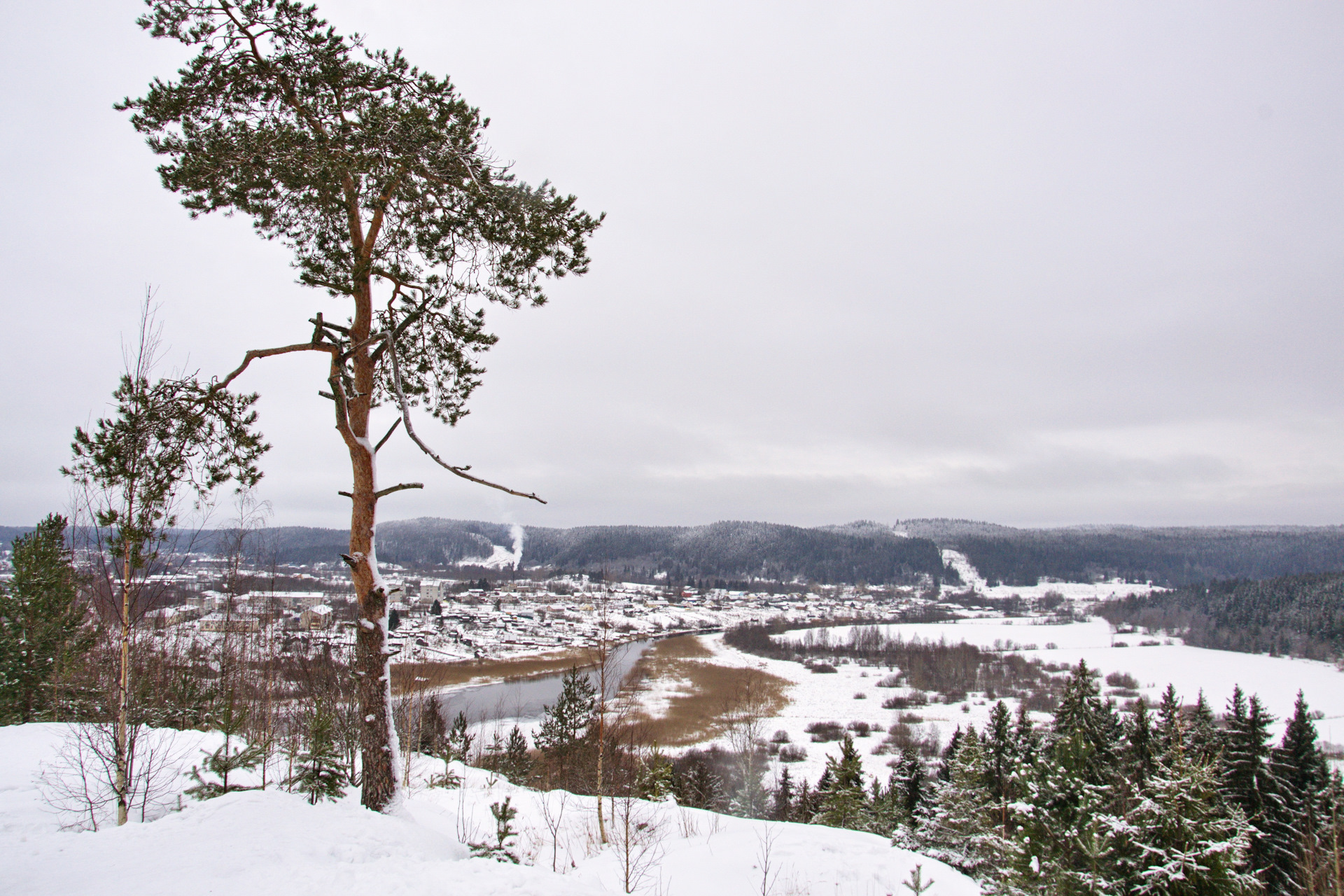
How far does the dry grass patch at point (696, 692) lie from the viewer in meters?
32.9

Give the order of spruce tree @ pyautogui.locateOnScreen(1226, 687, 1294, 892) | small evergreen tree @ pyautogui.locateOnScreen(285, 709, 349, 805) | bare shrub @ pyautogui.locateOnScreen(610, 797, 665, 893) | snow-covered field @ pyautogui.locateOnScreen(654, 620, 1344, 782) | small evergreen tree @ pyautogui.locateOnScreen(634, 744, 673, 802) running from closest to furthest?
small evergreen tree @ pyautogui.locateOnScreen(285, 709, 349, 805), bare shrub @ pyautogui.locateOnScreen(610, 797, 665, 893), small evergreen tree @ pyautogui.locateOnScreen(634, 744, 673, 802), spruce tree @ pyautogui.locateOnScreen(1226, 687, 1294, 892), snow-covered field @ pyautogui.locateOnScreen(654, 620, 1344, 782)

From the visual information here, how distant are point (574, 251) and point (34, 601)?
56.6 ft

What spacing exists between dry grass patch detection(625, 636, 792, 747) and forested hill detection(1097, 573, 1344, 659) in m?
73.8

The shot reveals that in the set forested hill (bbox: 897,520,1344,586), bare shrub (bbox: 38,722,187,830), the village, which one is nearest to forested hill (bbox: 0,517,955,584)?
the village

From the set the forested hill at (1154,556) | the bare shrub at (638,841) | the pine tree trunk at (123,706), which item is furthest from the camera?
the forested hill at (1154,556)

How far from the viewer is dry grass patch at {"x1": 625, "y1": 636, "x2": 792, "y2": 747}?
3288cm

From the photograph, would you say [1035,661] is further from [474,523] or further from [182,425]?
[474,523]

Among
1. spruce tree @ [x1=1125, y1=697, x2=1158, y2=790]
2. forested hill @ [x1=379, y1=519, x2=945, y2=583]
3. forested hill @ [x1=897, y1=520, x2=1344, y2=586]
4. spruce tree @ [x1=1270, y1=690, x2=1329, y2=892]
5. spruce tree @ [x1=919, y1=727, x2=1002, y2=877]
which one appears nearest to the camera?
spruce tree @ [x1=1270, y1=690, x2=1329, y2=892]

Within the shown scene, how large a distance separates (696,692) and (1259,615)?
93.8m

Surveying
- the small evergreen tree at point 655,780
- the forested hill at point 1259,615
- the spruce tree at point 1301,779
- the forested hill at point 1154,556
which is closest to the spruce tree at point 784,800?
the small evergreen tree at point 655,780

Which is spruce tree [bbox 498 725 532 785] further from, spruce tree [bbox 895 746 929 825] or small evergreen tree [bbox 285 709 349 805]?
spruce tree [bbox 895 746 929 825]

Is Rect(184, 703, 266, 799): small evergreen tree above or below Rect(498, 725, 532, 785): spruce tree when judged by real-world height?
above

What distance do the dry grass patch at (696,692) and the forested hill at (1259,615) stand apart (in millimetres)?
73809

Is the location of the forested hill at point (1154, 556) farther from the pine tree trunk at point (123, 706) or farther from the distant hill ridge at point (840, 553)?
the pine tree trunk at point (123, 706)
